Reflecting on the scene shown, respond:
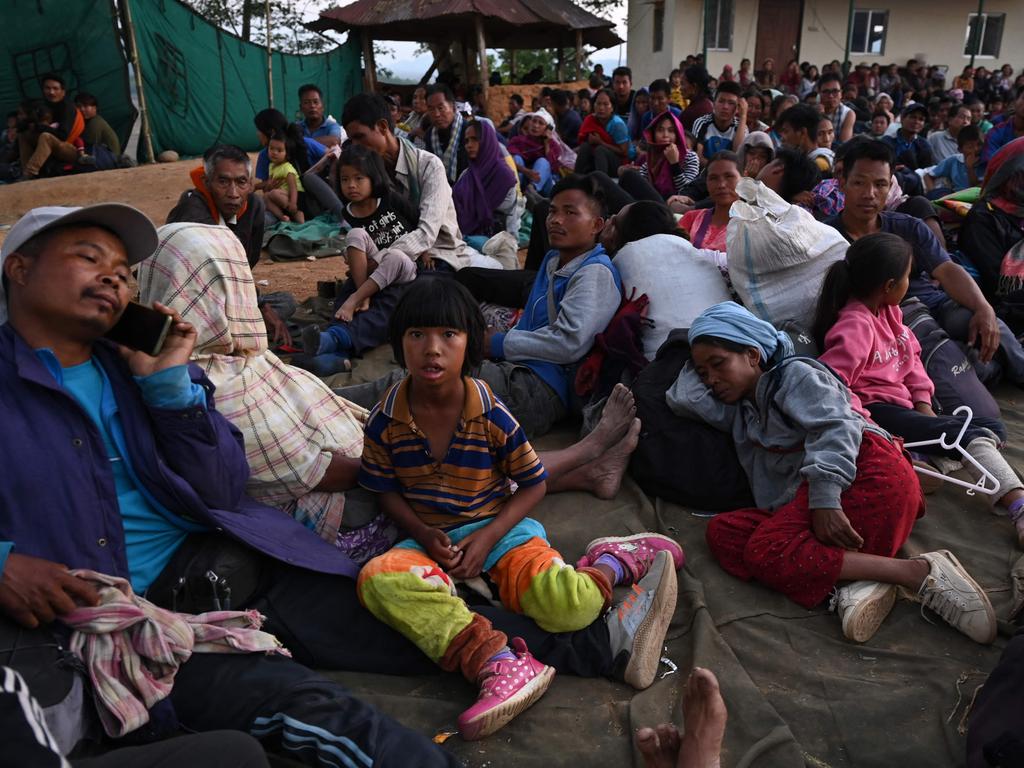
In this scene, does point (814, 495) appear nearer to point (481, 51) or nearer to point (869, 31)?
point (481, 51)

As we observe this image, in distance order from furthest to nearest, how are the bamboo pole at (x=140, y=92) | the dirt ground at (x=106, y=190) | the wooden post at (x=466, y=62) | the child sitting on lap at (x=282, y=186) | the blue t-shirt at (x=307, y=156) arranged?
1. the wooden post at (x=466, y=62)
2. the bamboo pole at (x=140, y=92)
3. the dirt ground at (x=106, y=190)
4. the blue t-shirt at (x=307, y=156)
5. the child sitting on lap at (x=282, y=186)

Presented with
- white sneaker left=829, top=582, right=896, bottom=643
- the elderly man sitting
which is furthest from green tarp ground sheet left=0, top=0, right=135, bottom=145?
white sneaker left=829, top=582, right=896, bottom=643

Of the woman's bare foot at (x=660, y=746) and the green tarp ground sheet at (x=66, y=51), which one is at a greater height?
the green tarp ground sheet at (x=66, y=51)

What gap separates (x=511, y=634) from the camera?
2.17m

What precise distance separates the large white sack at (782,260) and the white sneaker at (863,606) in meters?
1.37

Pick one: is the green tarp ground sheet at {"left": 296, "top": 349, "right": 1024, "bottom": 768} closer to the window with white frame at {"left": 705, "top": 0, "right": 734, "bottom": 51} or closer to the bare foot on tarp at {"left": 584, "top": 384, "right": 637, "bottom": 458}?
the bare foot on tarp at {"left": 584, "top": 384, "right": 637, "bottom": 458}

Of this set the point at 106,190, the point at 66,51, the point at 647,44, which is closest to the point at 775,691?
the point at 106,190

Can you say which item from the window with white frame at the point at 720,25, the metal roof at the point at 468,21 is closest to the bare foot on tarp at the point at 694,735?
the metal roof at the point at 468,21

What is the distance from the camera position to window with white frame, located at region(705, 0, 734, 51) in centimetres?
1931

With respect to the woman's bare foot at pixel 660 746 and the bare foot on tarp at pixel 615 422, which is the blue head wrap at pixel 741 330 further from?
the woman's bare foot at pixel 660 746

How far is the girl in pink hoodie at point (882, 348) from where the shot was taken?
298 centimetres

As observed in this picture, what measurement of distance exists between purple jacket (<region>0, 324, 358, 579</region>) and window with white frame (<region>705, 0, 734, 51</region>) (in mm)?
20094

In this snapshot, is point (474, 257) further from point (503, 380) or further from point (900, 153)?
point (900, 153)

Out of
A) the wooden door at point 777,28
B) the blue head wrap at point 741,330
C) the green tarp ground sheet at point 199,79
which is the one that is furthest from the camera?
the wooden door at point 777,28
